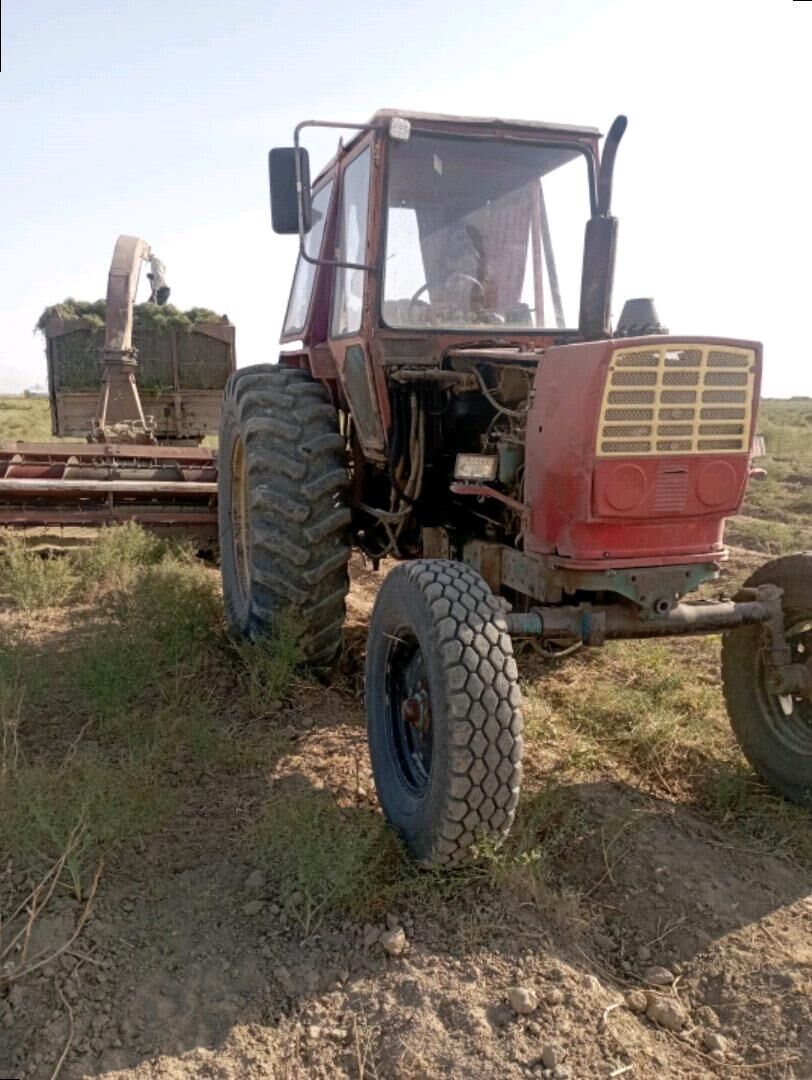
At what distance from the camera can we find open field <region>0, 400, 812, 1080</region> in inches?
86.9

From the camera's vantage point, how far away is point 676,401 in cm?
295

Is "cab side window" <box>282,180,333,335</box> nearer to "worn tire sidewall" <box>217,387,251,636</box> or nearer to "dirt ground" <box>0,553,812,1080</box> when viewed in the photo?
"worn tire sidewall" <box>217,387,251,636</box>

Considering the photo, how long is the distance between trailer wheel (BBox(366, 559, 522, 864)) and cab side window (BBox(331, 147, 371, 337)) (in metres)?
1.62

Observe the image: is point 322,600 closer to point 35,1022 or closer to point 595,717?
point 595,717

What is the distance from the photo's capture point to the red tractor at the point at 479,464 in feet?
9.43

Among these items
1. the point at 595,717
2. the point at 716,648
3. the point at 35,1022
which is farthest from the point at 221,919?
the point at 716,648

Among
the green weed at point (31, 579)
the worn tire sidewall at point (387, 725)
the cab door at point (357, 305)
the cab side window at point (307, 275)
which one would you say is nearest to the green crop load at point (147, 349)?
the green weed at point (31, 579)

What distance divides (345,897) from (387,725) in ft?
2.40

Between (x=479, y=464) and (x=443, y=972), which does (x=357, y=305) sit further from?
(x=443, y=972)

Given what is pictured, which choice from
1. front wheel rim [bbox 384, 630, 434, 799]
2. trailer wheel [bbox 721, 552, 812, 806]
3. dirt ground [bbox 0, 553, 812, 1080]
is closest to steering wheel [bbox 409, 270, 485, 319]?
front wheel rim [bbox 384, 630, 434, 799]

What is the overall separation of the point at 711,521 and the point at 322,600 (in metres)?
1.87

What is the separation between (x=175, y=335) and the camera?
10789mm

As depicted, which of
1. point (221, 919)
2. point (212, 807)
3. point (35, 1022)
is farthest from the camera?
point (212, 807)

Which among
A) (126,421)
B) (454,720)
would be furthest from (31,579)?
(454,720)
